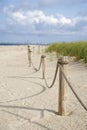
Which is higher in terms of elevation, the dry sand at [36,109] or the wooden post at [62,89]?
the wooden post at [62,89]

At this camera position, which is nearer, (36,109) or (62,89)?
(62,89)

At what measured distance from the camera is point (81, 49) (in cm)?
1752

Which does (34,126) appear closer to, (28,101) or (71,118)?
(71,118)

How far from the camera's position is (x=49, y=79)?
10.8 metres

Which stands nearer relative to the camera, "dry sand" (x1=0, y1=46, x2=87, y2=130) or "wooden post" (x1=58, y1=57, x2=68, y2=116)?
"dry sand" (x1=0, y1=46, x2=87, y2=130)

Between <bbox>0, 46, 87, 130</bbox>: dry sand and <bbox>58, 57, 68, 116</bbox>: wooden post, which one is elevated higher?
<bbox>58, 57, 68, 116</bbox>: wooden post

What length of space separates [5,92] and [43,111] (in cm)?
238

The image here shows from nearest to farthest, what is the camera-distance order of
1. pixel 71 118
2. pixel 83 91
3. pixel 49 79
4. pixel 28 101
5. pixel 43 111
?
pixel 71 118 < pixel 43 111 < pixel 28 101 < pixel 83 91 < pixel 49 79

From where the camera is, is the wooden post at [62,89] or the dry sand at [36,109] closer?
the dry sand at [36,109]

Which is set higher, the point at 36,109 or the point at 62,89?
the point at 62,89

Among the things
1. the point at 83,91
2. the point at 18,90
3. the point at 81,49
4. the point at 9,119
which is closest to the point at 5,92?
the point at 18,90

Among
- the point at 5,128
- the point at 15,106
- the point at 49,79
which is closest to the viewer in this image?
the point at 5,128

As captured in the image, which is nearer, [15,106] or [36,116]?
[36,116]

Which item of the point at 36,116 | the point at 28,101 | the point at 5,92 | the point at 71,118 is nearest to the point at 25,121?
the point at 36,116
